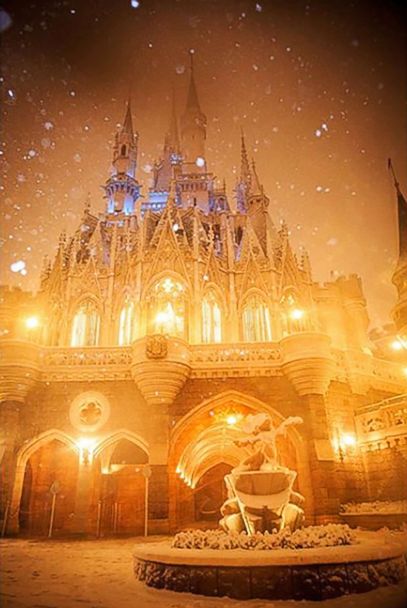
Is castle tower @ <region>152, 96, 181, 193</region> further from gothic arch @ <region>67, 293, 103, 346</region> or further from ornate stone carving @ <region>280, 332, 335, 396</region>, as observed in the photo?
ornate stone carving @ <region>280, 332, 335, 396</region>

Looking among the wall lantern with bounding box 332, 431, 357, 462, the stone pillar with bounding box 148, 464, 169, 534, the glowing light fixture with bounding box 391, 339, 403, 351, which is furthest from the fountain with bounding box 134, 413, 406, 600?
the glowing light fixture with bounding box 391, 339, 403, 351

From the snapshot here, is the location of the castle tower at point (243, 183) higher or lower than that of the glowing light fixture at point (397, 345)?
higher

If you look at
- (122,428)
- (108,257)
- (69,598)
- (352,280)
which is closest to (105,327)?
(108,257)

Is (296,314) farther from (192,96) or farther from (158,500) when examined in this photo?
(192,96)

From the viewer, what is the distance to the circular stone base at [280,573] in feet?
22.5

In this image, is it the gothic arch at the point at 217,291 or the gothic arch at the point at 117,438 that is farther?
the gothic arch at the point at 217,291

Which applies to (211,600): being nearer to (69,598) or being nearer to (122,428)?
(69,598)

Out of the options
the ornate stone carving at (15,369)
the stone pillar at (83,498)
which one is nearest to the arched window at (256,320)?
the stone pillar at (83,498)

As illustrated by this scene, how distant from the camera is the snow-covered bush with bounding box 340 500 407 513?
50.7ft

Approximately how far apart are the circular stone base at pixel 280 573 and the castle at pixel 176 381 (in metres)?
8.80

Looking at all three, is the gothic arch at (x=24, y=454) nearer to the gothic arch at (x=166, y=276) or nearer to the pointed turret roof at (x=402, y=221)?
the gothic arch at (x=166, y=276)

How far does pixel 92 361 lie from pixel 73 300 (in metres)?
8.43

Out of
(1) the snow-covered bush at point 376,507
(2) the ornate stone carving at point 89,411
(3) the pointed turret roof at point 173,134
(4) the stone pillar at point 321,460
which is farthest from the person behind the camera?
(3) the pointed turret roof at point 173,134

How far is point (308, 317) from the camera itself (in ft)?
85.0
